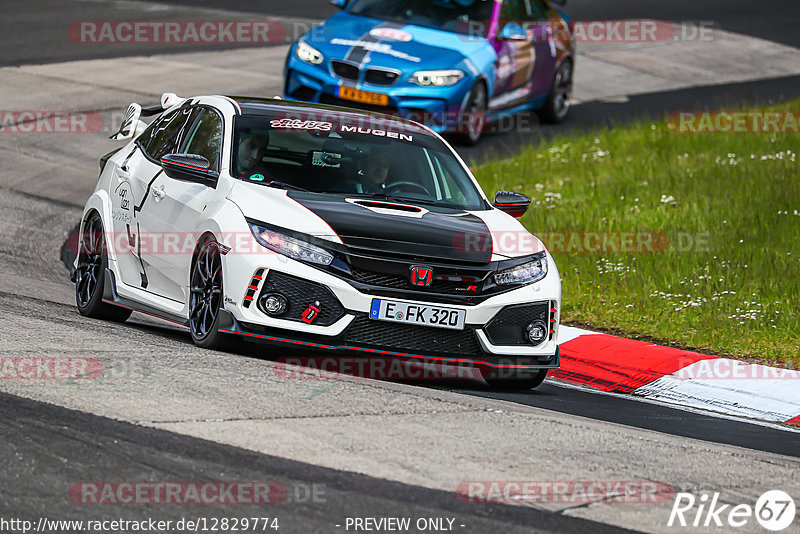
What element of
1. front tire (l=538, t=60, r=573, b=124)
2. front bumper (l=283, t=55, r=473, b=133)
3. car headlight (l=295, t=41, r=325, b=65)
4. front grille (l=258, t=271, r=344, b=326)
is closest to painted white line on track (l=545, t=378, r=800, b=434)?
front grille (l=258, t=271, r=344, b=326)

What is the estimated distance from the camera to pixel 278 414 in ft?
20.8

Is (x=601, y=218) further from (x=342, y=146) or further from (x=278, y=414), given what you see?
(x=278, y=414)

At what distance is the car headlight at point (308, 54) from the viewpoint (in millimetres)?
15953

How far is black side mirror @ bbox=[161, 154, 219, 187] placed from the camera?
8.38 metres

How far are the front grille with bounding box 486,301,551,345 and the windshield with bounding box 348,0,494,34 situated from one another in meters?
9.14

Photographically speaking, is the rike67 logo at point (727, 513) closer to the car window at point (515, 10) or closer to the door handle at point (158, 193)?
the door handle at point (158, 193)

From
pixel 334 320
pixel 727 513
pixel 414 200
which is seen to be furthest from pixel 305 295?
pixel 727 513

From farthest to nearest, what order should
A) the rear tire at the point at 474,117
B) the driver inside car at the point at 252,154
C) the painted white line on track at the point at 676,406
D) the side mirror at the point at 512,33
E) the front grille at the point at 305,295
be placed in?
1. the side mirror at the point at 512,33
2. the rear tire at the point at 474,117
3. the driver inside car at the point at 252,154
4. the painted white line on track at the point at 676,406
5. the front grille at the point at 305,295

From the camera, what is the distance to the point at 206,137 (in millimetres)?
8969

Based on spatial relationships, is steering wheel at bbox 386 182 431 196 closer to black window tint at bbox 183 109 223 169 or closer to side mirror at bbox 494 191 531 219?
side mirror at bbox 494 191 531 219

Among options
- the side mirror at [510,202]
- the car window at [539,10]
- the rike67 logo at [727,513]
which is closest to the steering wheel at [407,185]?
the side mirror at [510,202]

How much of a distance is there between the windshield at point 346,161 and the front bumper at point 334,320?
0.95 meters

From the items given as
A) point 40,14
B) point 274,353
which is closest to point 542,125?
point 40,14

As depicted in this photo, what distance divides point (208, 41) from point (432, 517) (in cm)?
1852
